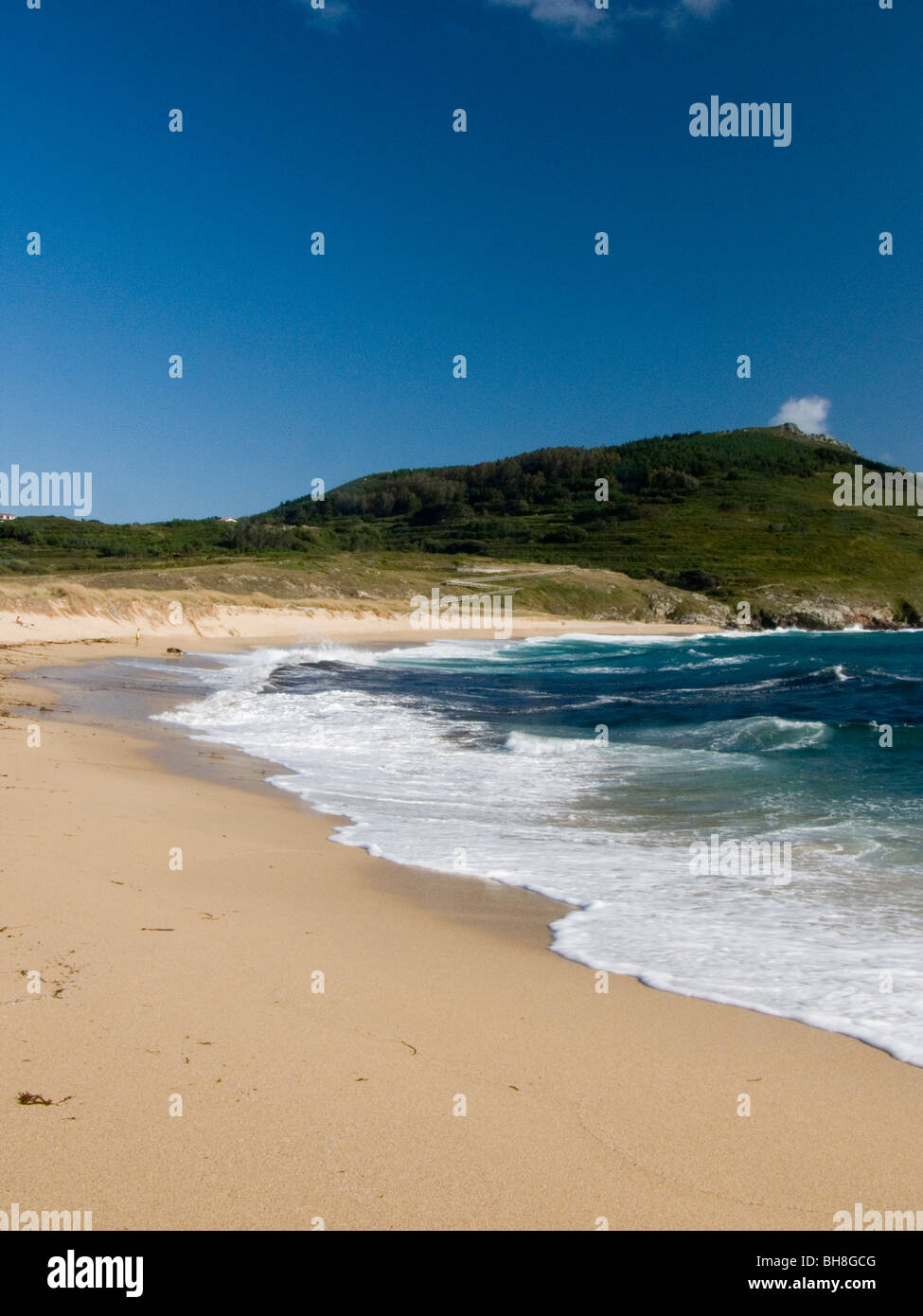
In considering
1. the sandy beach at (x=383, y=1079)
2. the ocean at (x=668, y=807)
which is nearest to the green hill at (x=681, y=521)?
the ocean at (x=668, y=807)

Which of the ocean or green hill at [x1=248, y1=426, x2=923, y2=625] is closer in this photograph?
the ocean

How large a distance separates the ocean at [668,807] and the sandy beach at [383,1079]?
0.60 meters

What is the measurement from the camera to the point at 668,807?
9859mm

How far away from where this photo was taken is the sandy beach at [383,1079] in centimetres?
269

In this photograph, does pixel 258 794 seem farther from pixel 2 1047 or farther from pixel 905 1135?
pixel 905 1135

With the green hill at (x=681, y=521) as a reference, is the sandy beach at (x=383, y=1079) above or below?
below

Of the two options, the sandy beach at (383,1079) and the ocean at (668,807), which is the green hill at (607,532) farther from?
the sandy beach at (383,1079)

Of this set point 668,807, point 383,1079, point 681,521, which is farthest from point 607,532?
point 383,1079

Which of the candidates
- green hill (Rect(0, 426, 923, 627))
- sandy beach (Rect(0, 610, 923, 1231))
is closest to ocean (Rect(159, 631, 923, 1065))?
sandy beach (Rect(0, 610, 923, 1231))

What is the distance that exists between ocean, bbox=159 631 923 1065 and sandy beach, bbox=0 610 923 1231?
0.60 meters

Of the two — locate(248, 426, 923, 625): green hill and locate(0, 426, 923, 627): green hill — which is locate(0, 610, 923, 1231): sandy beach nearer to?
locate(0, 426, 923, 627): green hill

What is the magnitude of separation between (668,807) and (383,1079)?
275 inches

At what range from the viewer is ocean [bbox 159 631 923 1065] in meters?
5.21

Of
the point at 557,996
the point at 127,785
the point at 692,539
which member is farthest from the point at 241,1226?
the point at 692,539
